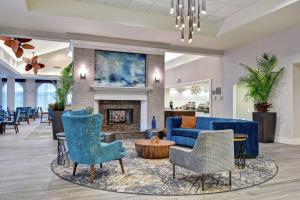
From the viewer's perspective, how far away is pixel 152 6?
6.74 meters

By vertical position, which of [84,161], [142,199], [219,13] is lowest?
[142,199]

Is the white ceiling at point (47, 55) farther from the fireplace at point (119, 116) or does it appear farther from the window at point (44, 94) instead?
the fireplace at point (119, 116)

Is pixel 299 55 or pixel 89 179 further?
pixel 299 55

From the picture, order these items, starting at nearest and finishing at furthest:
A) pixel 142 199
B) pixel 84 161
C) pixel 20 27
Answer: pixel 142 199 < pixel 84 161 < pixel 20 27

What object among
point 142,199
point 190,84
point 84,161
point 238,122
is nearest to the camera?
point 142,199

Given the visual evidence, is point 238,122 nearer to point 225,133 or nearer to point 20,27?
point 225,133

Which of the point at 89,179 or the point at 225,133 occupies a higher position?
the point at 225,133

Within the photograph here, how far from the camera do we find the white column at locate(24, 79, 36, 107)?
18.6 meters

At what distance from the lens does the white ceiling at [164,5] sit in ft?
21.1

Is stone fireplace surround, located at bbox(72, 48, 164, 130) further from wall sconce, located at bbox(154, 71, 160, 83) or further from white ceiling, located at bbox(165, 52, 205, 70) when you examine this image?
white ceiling, located at bbox(165, 52, 205, 70)

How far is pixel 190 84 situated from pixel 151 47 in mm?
4808

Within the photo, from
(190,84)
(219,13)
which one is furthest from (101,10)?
(190,84)

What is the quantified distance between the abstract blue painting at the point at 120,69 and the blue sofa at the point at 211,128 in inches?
97.3

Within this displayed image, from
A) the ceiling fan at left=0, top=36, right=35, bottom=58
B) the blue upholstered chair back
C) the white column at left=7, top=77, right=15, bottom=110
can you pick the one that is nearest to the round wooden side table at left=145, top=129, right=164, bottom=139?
the blue upholstered chair back
